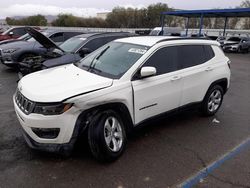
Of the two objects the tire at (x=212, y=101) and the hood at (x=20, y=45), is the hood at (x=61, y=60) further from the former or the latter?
the tire at (x=212, y=101)

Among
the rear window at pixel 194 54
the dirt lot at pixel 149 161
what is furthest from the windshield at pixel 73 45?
the rear window at pixel 194 54

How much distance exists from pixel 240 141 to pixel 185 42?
202 centimetres

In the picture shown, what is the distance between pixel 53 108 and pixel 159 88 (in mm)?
1707

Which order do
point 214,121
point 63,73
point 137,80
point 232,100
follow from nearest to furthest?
point 137,80, point 63,73, point 214,121, point 232,100

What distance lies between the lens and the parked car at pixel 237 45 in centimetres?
2081

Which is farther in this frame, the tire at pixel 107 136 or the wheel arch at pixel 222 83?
the wheel arch at pixel 222 83

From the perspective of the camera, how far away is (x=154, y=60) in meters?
3.76

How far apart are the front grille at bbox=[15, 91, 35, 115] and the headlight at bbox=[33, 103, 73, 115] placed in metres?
0.14

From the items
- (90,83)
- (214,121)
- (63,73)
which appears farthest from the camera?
(214,121)

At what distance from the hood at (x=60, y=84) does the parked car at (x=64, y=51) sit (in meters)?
2.55

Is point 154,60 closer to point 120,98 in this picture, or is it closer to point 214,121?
point 120,98

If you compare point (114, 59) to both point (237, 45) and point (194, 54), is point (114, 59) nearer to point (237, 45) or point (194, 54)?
point (194, 54)

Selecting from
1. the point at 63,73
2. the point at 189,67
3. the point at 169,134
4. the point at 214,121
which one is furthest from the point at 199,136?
the point at 63,73

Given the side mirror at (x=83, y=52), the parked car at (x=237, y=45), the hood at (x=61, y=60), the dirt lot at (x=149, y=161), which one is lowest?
the parked car at (x=237, y=45)
